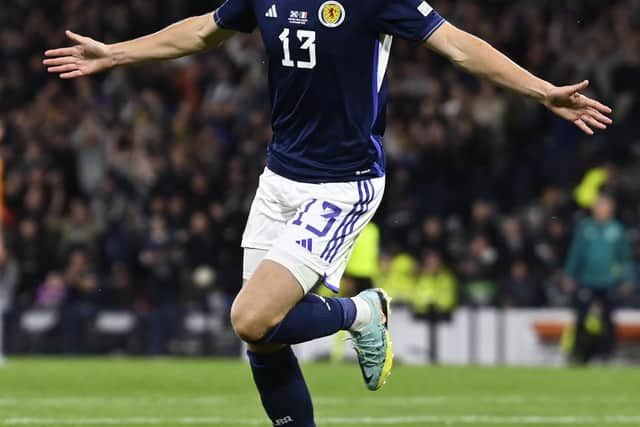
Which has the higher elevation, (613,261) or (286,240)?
(286,240)

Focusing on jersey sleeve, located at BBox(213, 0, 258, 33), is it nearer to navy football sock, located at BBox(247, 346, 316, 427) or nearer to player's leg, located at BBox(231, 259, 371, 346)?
player's leg, located at BBox(231, 259, 371, 346)

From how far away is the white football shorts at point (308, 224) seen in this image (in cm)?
593

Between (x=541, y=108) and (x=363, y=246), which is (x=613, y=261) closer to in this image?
(x=363, y=246)

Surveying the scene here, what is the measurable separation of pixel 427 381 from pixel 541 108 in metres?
7.72

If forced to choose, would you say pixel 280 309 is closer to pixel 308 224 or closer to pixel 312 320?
pixel 312 320

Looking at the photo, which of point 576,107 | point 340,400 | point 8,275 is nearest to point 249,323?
point 576,107

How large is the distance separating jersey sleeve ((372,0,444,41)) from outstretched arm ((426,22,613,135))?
0.04 m

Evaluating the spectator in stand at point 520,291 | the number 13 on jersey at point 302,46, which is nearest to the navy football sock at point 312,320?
the number 13 on jersey at point 302,46

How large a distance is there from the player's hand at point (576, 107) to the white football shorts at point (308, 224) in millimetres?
845

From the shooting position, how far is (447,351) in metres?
17.2

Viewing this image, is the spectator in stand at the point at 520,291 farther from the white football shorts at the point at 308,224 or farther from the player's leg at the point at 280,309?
the player's leg at the point at 280,309

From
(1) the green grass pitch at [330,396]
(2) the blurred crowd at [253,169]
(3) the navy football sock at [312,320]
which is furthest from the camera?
(2) the blurred crowd at [253,169]

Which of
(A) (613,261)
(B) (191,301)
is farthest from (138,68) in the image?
(A) (613,261)

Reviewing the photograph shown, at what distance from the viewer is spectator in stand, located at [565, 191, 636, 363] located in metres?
15.8
